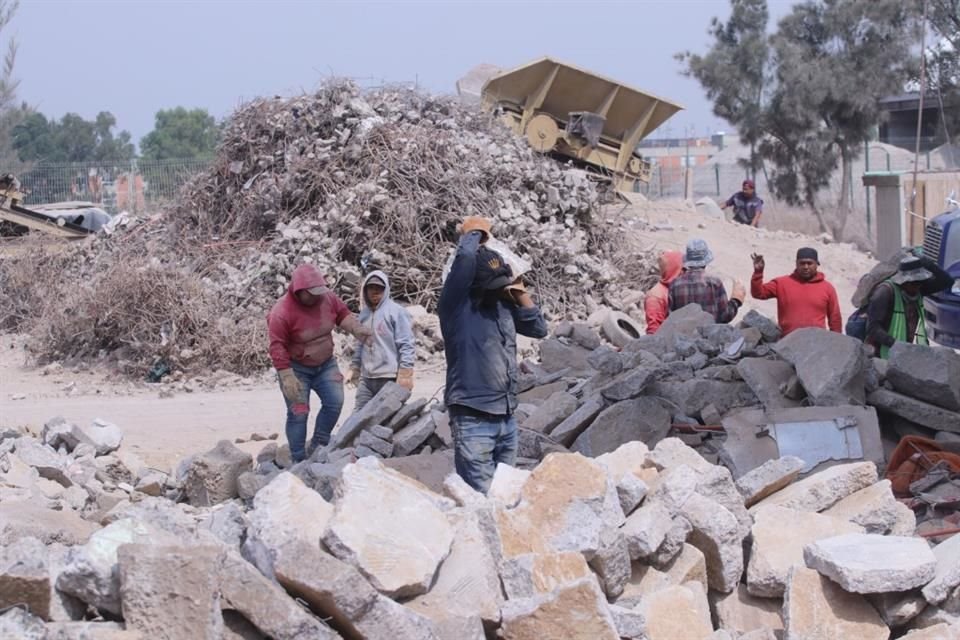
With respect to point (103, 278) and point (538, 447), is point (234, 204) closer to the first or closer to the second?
point (103, 278)

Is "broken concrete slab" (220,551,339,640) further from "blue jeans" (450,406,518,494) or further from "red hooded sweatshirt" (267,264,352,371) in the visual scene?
"red hooded sweatshirt" (267,264,352,371)

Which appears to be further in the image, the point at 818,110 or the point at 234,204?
the point at 818,110

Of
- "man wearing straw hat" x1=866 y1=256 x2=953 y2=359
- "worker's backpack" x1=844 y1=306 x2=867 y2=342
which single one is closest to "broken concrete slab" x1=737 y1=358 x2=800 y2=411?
"man wearing straw hat" x1=866 y1=256 x2=953 y2=359

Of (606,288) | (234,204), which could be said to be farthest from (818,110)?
(234,204)

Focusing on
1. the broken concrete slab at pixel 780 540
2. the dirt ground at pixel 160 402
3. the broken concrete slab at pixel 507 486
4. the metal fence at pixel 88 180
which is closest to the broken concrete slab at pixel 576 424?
the broken concrete slab at pixel 507 486

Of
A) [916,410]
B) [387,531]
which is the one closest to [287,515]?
[387,531]

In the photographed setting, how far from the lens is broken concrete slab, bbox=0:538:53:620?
4.03 metres

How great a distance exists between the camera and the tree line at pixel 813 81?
2484cm

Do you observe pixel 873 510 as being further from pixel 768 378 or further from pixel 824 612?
pixel 768 378

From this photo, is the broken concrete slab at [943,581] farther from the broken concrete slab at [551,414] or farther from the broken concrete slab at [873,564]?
the broken concrete slab at [551,414]

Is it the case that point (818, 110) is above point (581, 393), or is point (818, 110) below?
above

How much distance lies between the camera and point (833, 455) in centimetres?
734

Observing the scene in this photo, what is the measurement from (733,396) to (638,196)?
1385 cm

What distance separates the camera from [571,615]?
4.56 meters
